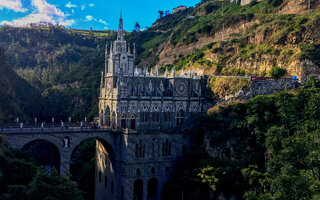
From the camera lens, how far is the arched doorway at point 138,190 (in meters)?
52.7

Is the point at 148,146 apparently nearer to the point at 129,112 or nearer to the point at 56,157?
the point at 129,112

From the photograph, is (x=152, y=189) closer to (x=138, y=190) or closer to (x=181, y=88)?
(x=138, y=190)

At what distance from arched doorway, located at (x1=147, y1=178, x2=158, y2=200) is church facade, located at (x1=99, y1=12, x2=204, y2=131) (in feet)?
32.0

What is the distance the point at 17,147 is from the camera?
43562mm

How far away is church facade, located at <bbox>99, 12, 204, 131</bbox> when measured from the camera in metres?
52.2

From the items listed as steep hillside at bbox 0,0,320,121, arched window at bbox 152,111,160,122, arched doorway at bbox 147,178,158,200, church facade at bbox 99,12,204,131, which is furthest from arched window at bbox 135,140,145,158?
steep hillside at bbox 0,0,320,121

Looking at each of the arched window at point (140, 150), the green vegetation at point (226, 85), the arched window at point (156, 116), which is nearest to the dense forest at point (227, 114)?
the green vegetation at point (226, 85)

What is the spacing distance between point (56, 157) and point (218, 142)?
2710 centimetres

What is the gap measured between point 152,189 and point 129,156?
32.2ft

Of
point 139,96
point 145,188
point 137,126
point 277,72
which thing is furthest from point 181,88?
point 145,188

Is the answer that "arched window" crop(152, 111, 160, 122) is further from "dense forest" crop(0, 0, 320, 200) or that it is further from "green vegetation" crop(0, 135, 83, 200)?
"green vegetation" crop(0, 135, 83, 200)

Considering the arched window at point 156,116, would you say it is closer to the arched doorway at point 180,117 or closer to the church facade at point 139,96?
the church facade at point 139,96

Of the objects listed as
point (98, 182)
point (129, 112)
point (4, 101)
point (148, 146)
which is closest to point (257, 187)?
point (148, 146)

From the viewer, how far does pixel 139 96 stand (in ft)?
175
